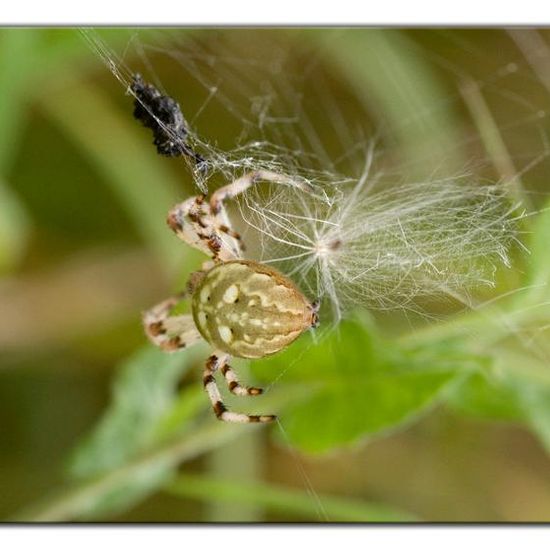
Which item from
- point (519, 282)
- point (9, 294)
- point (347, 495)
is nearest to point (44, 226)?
point (9, 294)

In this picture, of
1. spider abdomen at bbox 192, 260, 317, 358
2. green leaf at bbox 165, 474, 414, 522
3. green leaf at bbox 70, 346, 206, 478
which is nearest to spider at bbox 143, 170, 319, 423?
spider abdomen at bbox 192, 260, 317, 358

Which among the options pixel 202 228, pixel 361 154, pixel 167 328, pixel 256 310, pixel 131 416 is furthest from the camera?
pixel 361 154

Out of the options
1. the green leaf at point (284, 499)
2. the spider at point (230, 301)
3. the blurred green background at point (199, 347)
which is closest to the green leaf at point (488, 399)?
the blurred green background at point (199, 347)

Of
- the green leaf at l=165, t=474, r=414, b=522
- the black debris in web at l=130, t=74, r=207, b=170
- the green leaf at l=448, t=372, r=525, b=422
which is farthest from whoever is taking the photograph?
the green leaf at l=165, t=474, r=414, b=522

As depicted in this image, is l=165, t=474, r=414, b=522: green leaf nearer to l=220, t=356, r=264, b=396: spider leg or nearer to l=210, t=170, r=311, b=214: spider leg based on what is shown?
l=220, t=356, r=264, b=396: spider leg

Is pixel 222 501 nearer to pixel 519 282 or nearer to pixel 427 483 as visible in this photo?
pixel 427 483

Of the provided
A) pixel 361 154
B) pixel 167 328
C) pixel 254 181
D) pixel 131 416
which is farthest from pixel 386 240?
pixel 361 154

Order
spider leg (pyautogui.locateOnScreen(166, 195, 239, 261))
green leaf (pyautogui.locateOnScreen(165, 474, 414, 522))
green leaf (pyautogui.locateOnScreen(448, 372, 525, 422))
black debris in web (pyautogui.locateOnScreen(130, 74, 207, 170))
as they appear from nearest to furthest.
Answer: black debris in web (pyautogui.locateOnScreen(130, 74, 207, 170)) < spider leg (pyautogui.locateOnScreen(166, 195, 239, 261)) < green leaf (pyautogui.locateOnScreen(448, 372, 525, 422)) < green leaf (pyautogui.locateOnScreen(165, 474, 414, 522))

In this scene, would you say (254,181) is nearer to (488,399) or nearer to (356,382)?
(356,382)

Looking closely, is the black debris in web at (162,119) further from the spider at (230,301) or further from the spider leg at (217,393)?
the spider leg at (217,393)
